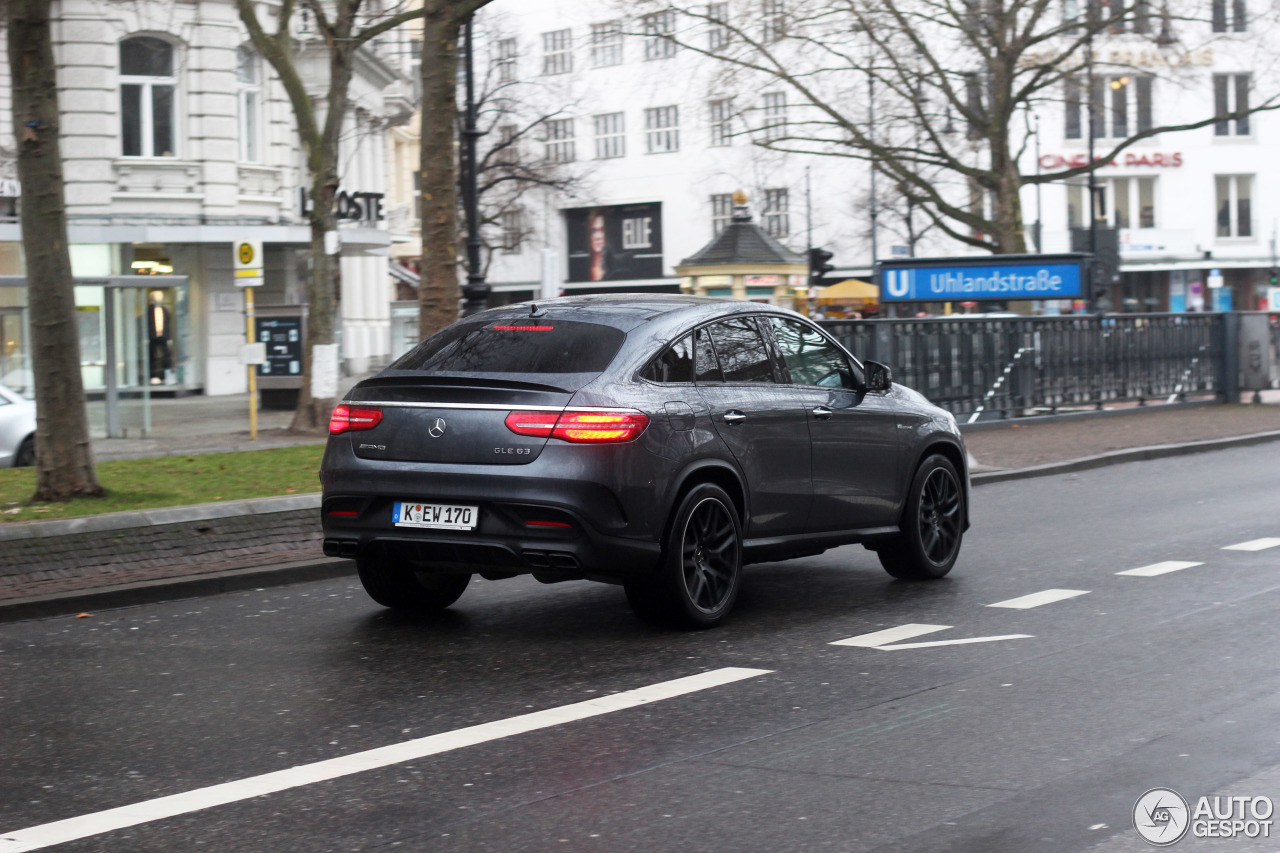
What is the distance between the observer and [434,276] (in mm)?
15609

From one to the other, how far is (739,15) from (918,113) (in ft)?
16.1

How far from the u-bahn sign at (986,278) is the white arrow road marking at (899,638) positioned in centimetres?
1759

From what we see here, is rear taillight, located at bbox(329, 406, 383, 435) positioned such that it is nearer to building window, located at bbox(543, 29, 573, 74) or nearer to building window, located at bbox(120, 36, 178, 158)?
building window, located at bbox(120, 36, 178, 158)

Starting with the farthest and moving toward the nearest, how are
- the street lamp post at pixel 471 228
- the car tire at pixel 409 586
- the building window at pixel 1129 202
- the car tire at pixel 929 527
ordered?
the building window at pixel 1129 202
the street lamp post at pixel 471 228
the car tire at pixel 929 527
the car tire at pixel 409 586

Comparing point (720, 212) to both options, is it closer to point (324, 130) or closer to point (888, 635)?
point (324, 130)

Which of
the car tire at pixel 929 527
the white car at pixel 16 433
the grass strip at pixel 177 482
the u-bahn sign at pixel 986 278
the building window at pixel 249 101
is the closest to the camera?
the car tire at pixel 929 527

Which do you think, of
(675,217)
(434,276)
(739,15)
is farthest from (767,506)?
(675,217)

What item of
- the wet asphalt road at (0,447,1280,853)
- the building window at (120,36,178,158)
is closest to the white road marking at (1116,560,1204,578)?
the wet asphalt road at (0,447,1280,853)

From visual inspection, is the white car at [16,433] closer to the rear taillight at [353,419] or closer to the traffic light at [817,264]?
the rear taillight at [353,419]

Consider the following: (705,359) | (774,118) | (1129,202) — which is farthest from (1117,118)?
(705,359)

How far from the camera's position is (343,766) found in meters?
5.54

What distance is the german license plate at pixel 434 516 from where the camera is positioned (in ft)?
25.0

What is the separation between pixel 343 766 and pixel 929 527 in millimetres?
5332

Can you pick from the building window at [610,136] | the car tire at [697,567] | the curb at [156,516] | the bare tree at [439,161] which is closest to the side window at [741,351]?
the car tire at [697,567]
